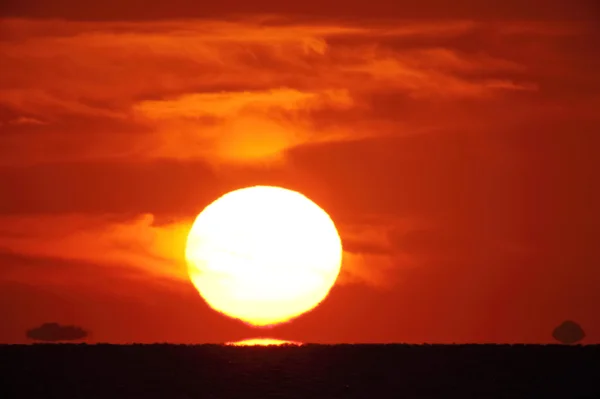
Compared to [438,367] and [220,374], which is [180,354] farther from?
[438,367]

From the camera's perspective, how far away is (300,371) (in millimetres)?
36938

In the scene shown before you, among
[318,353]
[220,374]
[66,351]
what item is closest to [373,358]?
[318,353]

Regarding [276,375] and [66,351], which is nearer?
[276,375]

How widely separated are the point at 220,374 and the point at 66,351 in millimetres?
5030

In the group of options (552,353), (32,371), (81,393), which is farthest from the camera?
(552,353)

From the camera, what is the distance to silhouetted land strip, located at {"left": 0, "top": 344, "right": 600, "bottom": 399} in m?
34.9

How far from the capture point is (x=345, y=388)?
1391 inches

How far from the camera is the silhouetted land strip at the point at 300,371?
34938 mm

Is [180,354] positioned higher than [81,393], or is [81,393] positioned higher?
[180,354]

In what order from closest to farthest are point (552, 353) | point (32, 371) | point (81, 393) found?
1. point (81, 393)
2. point (32, 371)
3. point (552, 353)

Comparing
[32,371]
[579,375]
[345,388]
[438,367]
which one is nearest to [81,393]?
[32,371]

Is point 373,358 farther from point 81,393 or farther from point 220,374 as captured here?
point 81,393

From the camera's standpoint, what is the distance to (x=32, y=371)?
3716cm

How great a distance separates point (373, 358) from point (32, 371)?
8.39m
